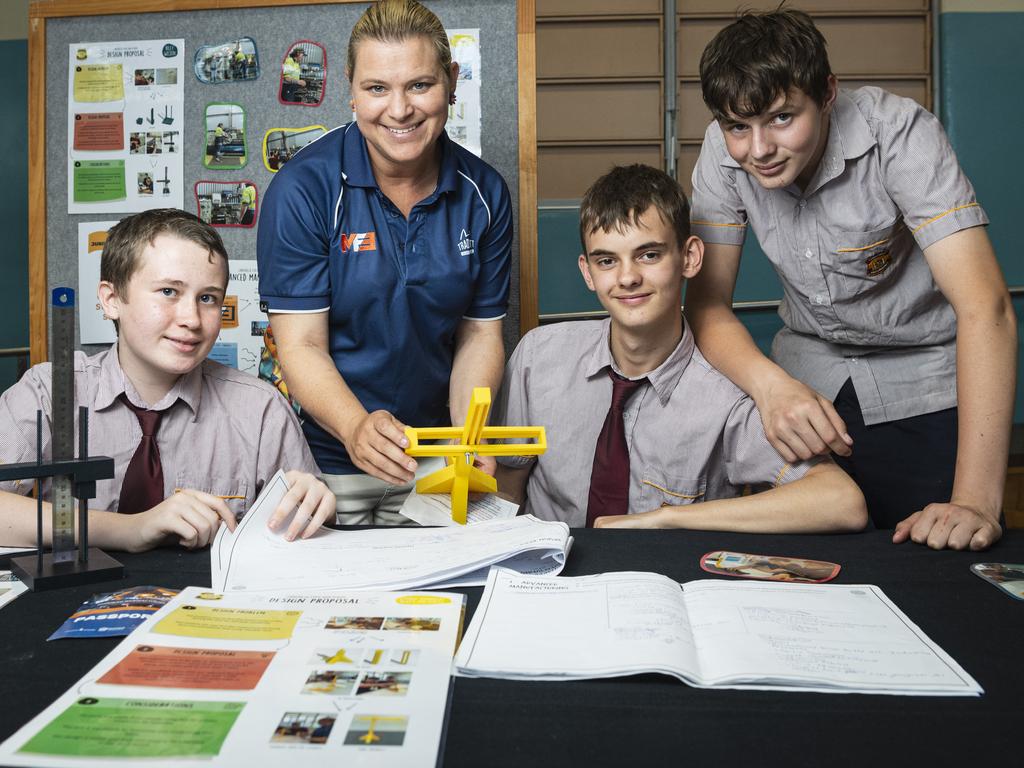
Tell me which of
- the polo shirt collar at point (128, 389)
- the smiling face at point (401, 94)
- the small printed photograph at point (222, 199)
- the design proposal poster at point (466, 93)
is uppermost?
the design proposal poster at point (466, 93)

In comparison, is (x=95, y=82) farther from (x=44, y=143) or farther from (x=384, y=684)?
(x=384, y=684)

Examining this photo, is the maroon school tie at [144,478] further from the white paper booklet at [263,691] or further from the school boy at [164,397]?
the white paper booklet at [263,691]

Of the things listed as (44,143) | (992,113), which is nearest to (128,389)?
(44,143)

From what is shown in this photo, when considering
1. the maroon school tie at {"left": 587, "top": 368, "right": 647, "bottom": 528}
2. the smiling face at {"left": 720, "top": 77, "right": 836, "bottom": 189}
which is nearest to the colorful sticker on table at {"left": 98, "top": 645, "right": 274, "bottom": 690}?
the maroon school tie at {"left": 587, "top": 368, "right": 647, "bottom": 528}

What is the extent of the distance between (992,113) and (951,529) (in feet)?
11.6

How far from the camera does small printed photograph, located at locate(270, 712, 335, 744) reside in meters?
0.56

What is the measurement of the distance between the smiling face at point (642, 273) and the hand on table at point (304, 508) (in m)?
0.65

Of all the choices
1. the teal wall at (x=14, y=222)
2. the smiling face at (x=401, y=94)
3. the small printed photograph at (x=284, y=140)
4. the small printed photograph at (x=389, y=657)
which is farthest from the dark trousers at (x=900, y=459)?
the teal wall at (x=14, y=222)

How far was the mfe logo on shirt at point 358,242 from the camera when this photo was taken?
1502mm

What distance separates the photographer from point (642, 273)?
4.89 feet

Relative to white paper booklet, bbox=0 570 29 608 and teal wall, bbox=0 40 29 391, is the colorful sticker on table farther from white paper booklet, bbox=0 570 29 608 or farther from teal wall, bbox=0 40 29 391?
teal wall, bbox=0 40 29 391

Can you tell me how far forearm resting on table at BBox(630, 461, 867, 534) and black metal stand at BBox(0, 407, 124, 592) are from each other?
2.25 ft

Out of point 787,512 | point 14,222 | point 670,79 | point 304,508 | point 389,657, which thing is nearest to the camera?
point 389,657

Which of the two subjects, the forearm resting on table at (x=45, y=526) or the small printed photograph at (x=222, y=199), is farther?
the small printed photograph at (x=222, y=199)
